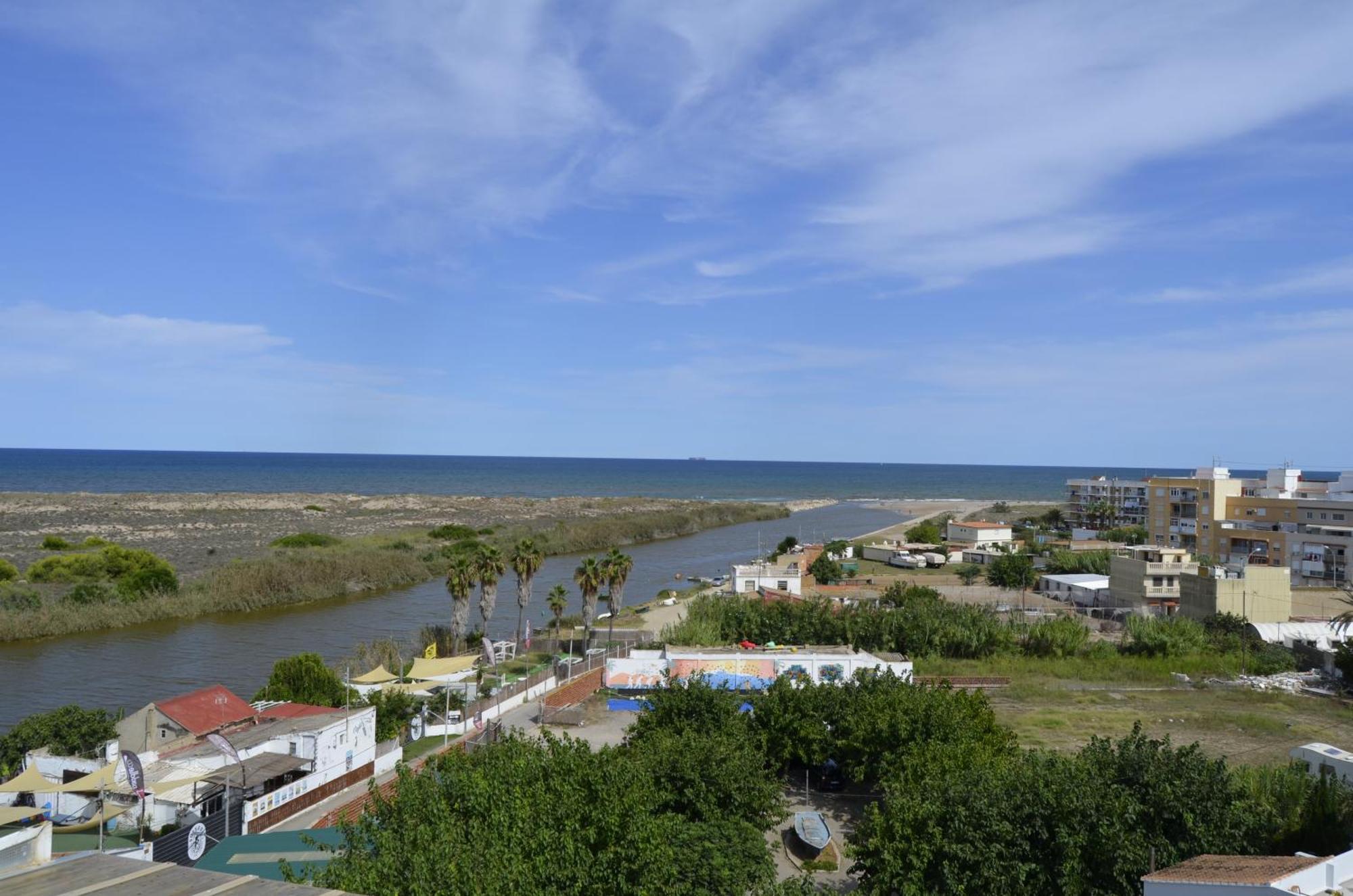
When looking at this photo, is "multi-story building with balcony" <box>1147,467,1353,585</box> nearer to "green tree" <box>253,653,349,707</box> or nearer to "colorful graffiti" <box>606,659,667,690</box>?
"colorful graffiti" <box>606,659,667,690</box>

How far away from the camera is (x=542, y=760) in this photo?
17.8 m

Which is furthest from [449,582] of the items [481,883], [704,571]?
[704,571]

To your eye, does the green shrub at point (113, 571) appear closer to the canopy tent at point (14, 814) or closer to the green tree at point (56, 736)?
the green tree at point (56, 736)

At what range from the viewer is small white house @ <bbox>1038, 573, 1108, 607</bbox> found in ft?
200

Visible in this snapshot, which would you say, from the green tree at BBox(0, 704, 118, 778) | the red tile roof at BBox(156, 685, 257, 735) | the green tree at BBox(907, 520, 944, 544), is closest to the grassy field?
the red tile roof at BBox(156, 685, 257, 735)

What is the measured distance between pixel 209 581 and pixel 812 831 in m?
46.6

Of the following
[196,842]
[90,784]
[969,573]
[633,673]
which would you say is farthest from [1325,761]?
[969,573]

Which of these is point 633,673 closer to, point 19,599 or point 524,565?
point 524,565

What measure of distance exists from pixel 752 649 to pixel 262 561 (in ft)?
122

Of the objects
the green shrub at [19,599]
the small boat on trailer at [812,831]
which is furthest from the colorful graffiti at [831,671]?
the green shrub at [19,599]

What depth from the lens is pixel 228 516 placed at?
369 feet

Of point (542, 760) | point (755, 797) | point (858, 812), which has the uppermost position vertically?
point (542, 760)

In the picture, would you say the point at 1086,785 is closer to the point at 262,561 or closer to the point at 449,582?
the point at 449,582

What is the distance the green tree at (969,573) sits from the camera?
7138 cm
